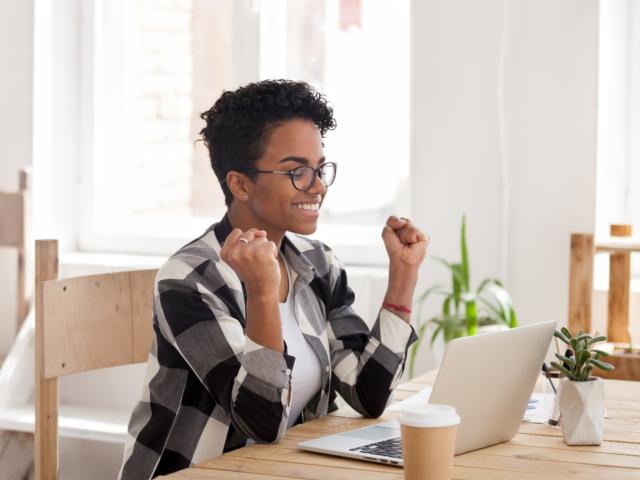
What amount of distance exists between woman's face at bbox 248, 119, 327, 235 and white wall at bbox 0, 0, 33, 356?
179 cm

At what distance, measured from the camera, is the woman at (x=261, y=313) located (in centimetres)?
149

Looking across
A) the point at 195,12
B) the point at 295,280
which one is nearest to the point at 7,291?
the point at 195,12

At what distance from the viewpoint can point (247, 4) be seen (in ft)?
10.8

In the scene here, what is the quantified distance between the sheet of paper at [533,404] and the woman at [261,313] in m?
0.06

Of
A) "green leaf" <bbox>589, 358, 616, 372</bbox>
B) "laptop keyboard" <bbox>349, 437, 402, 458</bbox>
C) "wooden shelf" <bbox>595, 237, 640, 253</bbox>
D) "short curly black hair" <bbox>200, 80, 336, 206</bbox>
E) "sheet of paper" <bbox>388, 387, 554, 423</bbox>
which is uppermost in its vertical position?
"short curly black hair" <bbox>200, 80, 336, 206</bbox>

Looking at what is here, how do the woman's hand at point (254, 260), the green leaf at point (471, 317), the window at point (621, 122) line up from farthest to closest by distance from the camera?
1. the window at point (621, 122)
2. the green leaf at point (471, 317)
3. the woman's hand at point (254, 260)

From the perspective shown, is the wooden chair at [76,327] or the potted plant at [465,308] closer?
the wooden chair at [76,327]

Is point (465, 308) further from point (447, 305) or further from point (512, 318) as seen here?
point (512, 318)

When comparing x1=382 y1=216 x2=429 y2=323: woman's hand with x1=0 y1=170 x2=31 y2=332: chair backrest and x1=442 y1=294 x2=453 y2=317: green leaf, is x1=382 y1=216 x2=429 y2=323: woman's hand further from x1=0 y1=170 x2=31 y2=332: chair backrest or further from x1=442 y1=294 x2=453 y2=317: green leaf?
x1=0 y1=170 x2=31 y2=332: chair backrest

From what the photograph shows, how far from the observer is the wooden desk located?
1331 mm

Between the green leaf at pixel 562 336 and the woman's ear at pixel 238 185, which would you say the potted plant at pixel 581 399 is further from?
the woman's ear at pixel 238 185

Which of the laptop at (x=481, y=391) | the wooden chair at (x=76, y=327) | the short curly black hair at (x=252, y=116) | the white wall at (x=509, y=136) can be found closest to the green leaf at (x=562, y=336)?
the laptop at (x=481, y=391)

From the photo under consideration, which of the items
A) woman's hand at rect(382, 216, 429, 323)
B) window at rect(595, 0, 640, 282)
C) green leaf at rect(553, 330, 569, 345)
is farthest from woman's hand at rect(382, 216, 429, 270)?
window at rect(595, 0, 640, 282)

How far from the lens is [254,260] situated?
1.44 meters
